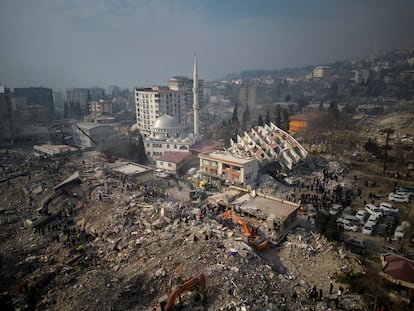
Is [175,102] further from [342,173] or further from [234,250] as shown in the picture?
[234,250]

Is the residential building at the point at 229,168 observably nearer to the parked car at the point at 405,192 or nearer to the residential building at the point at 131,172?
the residential building at the point at 131,172

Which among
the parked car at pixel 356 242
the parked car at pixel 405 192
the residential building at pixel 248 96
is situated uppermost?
the residential building at pixel 248 96

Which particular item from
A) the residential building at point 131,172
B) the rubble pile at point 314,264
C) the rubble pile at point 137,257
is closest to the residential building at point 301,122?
the residential building at point 131,172

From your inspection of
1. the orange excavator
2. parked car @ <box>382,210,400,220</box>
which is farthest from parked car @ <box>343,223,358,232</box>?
the orange excavator

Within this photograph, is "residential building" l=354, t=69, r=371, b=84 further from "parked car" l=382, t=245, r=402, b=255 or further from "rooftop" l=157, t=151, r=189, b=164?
"parked car" l=382, t=245, r=402, b=255

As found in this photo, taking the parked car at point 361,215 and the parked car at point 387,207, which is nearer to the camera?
the parked car at point 361,215

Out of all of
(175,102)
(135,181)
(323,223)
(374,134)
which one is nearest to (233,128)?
(175,102)

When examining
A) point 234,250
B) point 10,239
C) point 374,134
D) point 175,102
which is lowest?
point 10,239
